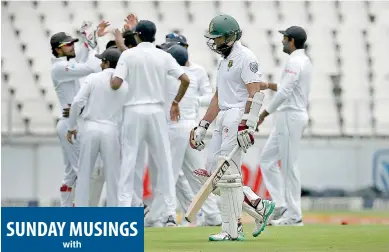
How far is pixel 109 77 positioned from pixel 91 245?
7040mm

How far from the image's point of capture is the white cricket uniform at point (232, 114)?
11.0m

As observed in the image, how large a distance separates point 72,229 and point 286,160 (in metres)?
8.01

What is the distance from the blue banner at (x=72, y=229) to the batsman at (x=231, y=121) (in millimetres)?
3519

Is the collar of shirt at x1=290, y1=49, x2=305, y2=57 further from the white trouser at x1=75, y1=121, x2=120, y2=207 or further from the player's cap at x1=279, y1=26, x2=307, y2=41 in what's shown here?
the white trouser at x1=75, y1=121, x2=120, y2=207

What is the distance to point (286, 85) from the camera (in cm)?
1462

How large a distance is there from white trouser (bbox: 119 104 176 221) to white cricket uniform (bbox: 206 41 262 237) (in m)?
2.66

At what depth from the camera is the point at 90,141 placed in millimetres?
14273

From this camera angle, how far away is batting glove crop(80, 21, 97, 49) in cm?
1573

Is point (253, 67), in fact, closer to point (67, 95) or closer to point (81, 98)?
point (81, 98)

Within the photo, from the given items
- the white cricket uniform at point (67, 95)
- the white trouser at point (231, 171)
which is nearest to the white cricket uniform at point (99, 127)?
the white cricket uniform at point (67, 95)

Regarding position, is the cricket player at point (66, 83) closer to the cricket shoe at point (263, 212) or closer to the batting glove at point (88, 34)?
the batting glove at point (88, 34)

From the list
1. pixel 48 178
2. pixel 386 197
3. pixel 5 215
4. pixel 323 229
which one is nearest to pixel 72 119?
pixel 323 229

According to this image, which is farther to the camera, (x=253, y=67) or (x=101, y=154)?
(x=101, y=154)

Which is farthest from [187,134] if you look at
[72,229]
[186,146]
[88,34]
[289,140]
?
[72,229]
